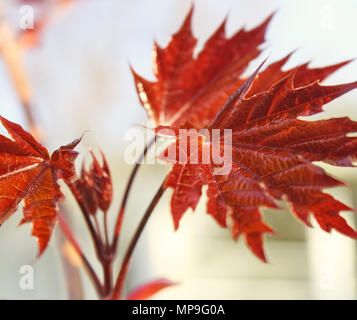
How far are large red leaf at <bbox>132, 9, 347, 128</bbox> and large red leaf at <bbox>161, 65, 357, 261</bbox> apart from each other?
0.16 metres

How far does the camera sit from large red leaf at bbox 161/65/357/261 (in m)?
0.43

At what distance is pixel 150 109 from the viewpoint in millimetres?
607

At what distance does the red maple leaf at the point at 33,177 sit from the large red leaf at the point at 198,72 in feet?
0.59

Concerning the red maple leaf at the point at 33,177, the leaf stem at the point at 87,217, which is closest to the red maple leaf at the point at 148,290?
the leaf stem at the point at 87,217

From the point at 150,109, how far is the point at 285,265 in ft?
16.1

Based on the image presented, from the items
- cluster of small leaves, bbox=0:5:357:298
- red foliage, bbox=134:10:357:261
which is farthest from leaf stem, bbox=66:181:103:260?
red foliage, bbox=134:10:357:261

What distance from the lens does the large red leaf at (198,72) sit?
63cm

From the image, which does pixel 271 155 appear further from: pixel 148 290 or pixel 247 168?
pixel 148 290

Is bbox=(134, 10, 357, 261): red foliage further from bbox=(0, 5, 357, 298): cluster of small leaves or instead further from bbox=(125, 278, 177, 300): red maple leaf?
bbox=(125, 278, 177, 300): red maple leaf

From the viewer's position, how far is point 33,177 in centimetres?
50

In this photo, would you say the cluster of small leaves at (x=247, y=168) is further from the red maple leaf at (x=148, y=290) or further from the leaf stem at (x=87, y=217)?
the red maple leaf at (x=148, y=290)

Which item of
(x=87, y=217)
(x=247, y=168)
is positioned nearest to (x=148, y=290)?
(x=87, y=217)

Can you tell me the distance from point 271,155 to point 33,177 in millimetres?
273
